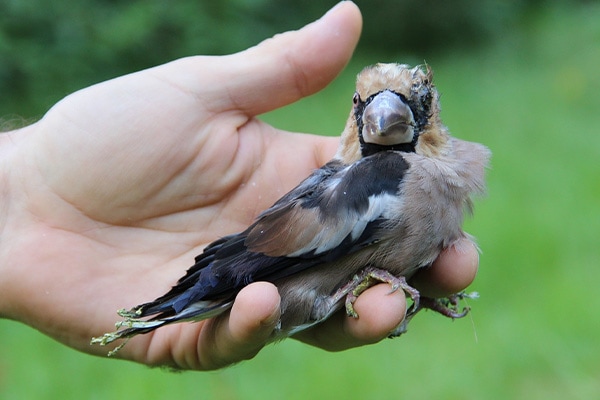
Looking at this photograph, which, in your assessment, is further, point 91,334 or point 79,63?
point 79,63

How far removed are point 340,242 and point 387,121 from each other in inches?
24.6

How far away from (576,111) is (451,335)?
559 cm

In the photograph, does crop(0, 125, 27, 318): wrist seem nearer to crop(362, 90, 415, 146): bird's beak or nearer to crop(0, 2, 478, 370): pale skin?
crop(0, 2, 478, 370): pale skin

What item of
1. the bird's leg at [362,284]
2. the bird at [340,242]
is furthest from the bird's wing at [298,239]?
the bird's leg at [362,284]

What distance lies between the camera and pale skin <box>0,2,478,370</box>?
4.18 m

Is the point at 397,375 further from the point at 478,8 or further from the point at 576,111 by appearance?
the point at 478,8

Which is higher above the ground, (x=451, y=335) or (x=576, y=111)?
(x=576, y=111)

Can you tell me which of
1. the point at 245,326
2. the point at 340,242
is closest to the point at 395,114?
the point at 340,242

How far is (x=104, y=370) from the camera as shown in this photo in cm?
596

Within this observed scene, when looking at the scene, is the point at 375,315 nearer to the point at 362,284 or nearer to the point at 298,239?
the point at 362,284

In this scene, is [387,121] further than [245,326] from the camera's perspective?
Yes

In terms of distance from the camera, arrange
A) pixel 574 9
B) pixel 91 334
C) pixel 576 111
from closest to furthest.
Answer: pixel 91 334
pixel 576 111
pixel 574 9

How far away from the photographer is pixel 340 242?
11.5 feet

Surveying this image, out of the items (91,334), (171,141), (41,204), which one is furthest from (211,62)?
(91,334)
